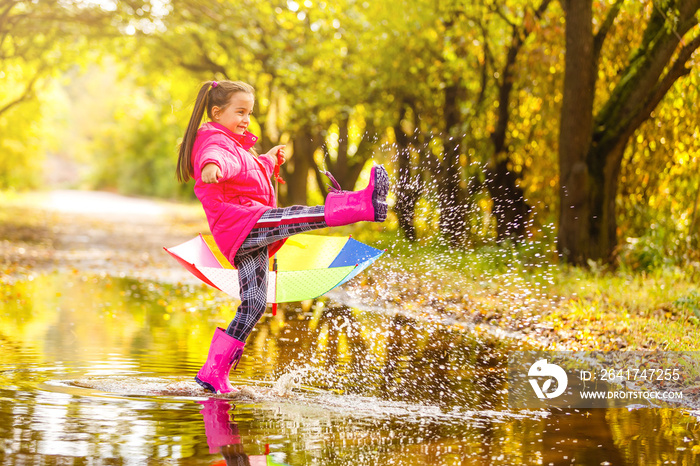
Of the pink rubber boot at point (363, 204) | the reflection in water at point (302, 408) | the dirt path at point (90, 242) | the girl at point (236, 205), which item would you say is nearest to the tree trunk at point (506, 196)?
the dirt path at point (90, 242)

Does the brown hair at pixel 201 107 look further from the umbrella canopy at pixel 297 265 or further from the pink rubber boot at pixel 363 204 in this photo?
the pink rubber boot at pixel 363 204

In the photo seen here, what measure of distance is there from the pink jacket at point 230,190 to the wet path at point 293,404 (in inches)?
41.1

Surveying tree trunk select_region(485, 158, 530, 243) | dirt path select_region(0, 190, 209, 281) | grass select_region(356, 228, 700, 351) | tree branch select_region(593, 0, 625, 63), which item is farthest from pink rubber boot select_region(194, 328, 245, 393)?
tree trunk select_region(485, 158, 530, 243)

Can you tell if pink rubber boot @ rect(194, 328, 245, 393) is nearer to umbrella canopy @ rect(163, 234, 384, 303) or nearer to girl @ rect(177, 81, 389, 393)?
girl @ rect(177, 81, 389, 393)

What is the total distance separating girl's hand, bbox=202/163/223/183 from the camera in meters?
5.12

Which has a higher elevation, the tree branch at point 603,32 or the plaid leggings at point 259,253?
the tree branch at point 603,32

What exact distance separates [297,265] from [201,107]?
1318 millimetres

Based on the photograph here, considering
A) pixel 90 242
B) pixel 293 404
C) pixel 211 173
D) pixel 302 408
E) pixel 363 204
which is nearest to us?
pixel 363 204

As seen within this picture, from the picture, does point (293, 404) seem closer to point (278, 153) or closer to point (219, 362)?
point (219, 362)

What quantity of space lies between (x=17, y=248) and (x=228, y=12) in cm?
740

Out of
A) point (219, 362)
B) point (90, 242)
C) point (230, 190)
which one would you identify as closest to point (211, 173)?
point (230, 190)

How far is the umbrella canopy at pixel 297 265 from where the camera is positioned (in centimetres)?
596

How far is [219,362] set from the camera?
5.52m

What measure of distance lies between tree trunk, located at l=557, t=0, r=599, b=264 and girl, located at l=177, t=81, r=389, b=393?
741 centimetres
